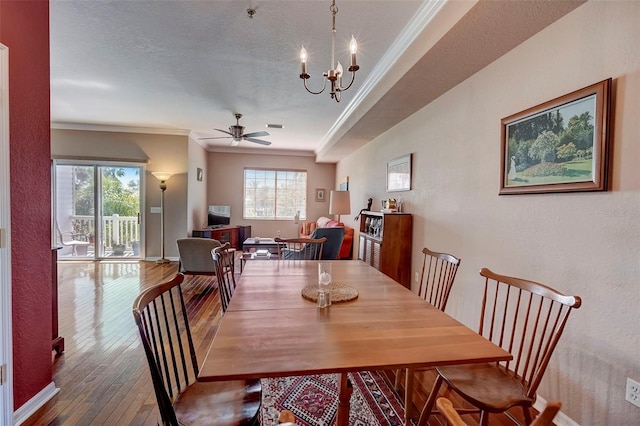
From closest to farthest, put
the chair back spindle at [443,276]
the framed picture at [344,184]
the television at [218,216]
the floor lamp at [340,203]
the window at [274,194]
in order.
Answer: the chair back spindle at [443,276] → the floor lamp at [340,203] → the framed picture at [344,184] → the television at [218,216] → the window at [274,194]

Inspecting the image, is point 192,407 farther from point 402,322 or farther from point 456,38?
point 456,38

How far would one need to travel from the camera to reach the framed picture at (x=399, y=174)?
376cm

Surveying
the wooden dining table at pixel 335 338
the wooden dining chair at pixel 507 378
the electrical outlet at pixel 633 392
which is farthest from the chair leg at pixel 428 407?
the electrical outlet at pixel 633 392

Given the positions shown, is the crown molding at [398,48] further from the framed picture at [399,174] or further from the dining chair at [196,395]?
the dining chair at [196,395]

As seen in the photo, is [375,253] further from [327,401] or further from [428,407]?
[428,407]

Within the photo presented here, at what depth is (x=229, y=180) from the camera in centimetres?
779

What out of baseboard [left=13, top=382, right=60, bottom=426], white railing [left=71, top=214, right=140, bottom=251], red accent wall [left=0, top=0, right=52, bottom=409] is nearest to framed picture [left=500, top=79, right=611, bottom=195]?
red accent wall [left=0, top=0, right=52, bottom=409]

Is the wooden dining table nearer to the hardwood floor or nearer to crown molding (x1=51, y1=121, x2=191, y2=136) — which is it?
the hardwood floor

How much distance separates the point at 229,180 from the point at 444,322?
7.29 metres

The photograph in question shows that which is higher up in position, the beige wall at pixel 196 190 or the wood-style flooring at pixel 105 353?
the beige wall at pixel 196 190

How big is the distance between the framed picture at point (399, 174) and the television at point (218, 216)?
4617 millimetres

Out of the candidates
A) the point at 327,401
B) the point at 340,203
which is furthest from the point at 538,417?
the point at 340,203

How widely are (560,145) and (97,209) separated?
7.18 meters

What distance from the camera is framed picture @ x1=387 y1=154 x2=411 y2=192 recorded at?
376cm
